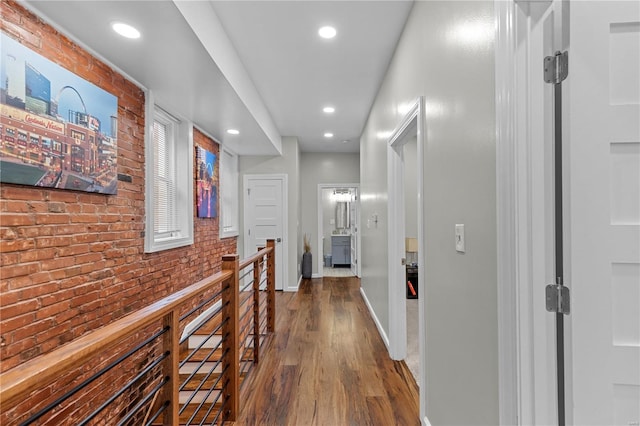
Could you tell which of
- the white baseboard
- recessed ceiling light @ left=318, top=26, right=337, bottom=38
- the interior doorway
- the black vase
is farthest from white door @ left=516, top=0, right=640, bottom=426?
the black vase

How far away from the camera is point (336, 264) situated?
26.7ft

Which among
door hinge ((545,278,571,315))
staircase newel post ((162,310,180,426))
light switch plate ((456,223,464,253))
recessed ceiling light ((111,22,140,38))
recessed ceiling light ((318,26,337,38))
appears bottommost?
staircase newel post ((162,310,180,426))

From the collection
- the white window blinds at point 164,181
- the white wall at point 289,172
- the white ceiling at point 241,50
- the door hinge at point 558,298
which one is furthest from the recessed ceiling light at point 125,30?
the white wall at point 289,172

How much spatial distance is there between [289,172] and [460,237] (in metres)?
4.44

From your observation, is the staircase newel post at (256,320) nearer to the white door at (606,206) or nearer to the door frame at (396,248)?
the door frame at (396,248)

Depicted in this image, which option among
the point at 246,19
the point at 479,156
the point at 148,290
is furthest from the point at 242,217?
the point at 479,156

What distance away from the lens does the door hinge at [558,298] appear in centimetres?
95

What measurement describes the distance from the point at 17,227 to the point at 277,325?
2690 mm

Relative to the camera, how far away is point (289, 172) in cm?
557

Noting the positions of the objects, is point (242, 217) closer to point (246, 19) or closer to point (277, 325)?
point (277, 325)

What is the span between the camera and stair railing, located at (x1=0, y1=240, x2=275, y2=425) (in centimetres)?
74

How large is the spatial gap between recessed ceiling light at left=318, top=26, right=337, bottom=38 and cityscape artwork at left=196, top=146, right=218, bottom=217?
2.26 m

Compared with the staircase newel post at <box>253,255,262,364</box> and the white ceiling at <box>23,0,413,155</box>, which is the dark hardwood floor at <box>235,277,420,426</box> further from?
the white ceiling at <box>23,0,413,155</box>

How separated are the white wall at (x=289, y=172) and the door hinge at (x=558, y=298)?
15.5ft
